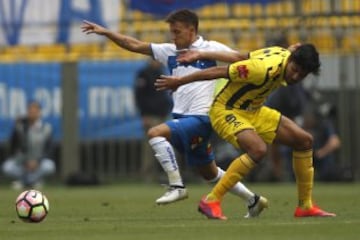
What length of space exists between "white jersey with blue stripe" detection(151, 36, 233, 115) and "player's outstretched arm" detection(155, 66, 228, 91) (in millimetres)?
1516

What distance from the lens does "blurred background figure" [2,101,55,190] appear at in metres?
24.1

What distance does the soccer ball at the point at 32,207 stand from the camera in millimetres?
12867

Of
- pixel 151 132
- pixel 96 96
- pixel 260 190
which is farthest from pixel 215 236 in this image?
pixel 96 96

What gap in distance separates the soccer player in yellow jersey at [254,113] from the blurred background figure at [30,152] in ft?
35.3

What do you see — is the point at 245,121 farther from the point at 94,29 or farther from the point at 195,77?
the point at 94,29

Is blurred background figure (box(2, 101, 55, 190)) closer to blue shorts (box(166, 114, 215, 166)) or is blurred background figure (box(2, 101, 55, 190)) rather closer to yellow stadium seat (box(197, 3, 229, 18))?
yellow stadium seat (box(197, 3, 229, 18))

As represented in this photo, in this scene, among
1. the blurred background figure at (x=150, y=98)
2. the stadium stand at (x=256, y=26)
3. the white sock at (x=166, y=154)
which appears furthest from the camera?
the stadium stand at (x=256, y=26)

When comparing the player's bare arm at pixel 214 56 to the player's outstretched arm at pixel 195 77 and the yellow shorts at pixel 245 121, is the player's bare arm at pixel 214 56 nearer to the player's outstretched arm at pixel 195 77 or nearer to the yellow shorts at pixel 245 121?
the player's outstretched arm at pixel 195 77

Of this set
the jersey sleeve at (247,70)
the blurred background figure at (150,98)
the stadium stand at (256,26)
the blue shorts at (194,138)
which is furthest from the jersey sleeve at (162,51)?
the stadium stand at (256,26)

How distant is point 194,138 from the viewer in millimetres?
14789

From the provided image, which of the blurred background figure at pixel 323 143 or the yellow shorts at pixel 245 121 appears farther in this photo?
the blurred background figure at pixel 323 143

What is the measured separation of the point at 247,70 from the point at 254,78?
123 mm

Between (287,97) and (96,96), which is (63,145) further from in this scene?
(287,97)

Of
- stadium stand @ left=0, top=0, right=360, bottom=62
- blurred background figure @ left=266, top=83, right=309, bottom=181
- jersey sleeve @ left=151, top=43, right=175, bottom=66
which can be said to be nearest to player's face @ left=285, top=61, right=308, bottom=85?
jersey sleeve @ left=151, top=43, right=175, bottom=66
